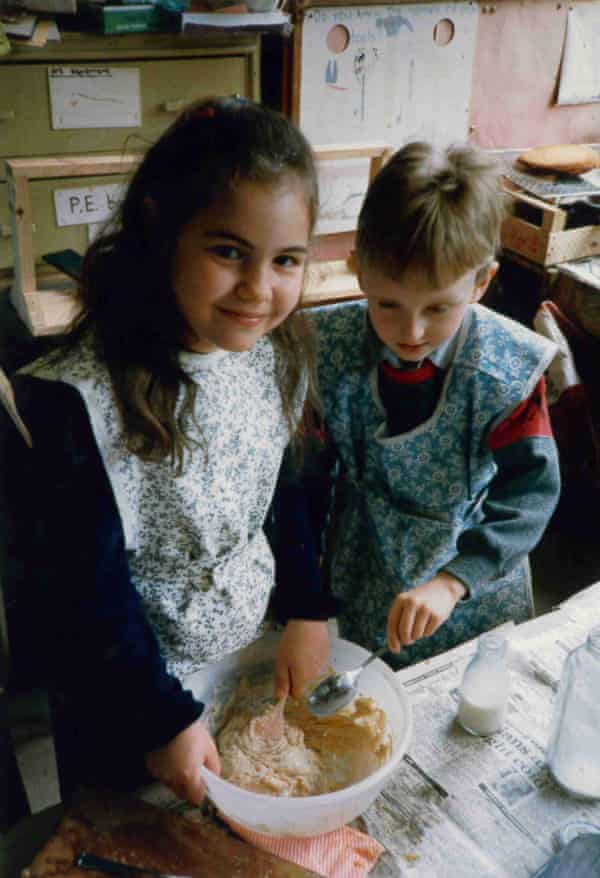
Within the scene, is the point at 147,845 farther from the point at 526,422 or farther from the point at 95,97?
the point at 95,97

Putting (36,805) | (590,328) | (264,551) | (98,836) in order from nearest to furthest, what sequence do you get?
(98,836) → (264,551) → (36,805) → (590,328)

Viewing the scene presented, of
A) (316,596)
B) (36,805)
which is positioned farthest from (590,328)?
(36,805)

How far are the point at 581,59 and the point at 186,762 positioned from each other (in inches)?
113

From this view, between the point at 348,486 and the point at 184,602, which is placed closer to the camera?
the point at 184,602

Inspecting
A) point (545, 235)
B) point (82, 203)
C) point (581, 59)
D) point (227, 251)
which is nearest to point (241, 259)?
point (227, 251)

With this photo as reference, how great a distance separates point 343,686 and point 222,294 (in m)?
0.52

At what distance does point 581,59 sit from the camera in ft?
9.53

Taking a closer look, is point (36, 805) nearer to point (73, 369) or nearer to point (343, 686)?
point (343, 686)

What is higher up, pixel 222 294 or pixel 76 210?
pixel 222 294

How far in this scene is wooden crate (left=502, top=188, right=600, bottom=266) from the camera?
8.07 feet

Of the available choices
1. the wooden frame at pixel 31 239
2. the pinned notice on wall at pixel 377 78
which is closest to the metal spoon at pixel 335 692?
the wooden frame at pixel 31 239

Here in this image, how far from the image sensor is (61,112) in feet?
6.66

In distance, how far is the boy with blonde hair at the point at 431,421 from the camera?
3.44 ft

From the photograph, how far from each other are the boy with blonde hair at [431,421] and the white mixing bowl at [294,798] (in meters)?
0.07
